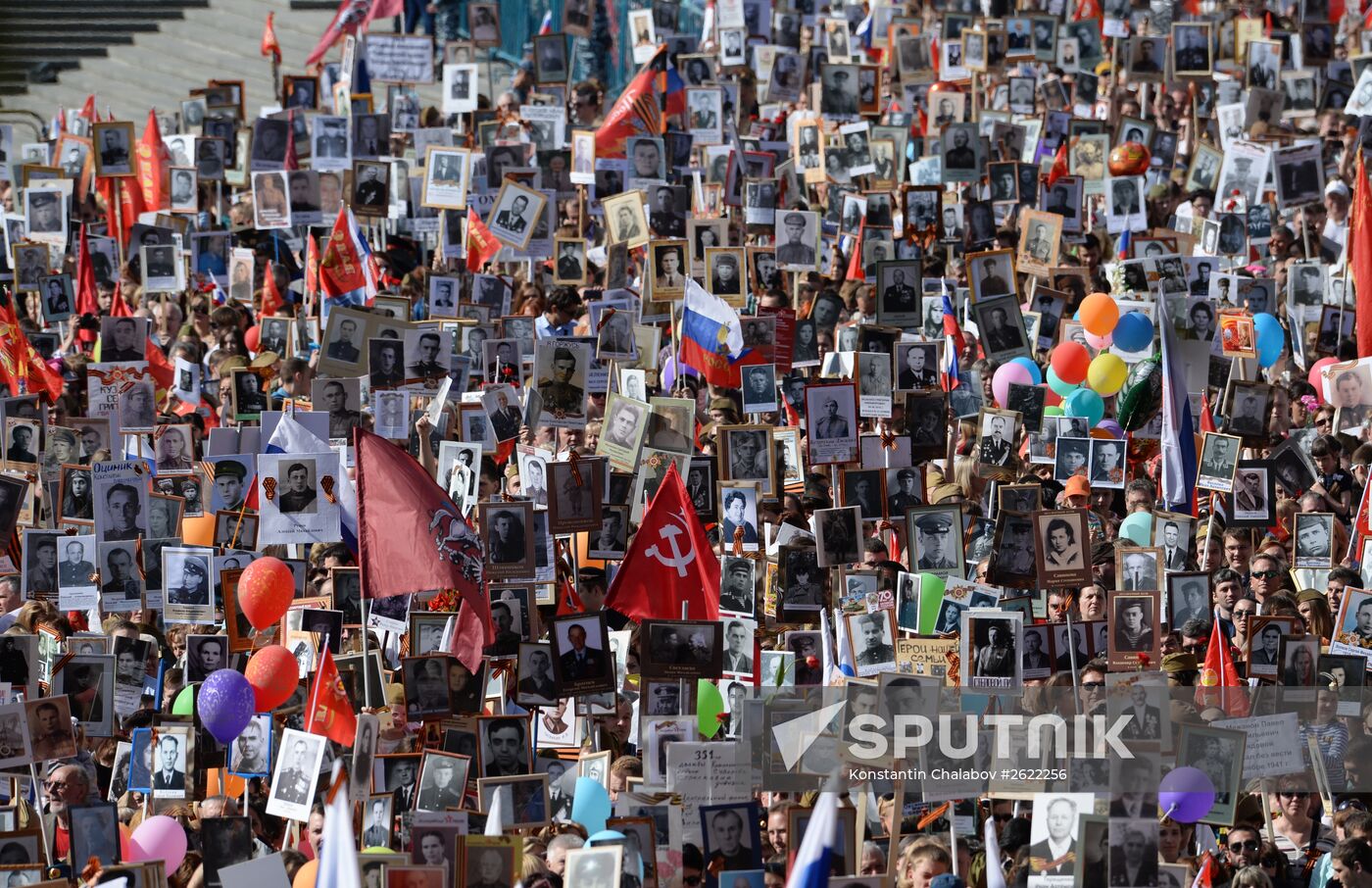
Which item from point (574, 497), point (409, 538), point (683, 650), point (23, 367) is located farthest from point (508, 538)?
point (23, 367)

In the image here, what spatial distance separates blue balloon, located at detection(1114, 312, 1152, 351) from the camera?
1443cm

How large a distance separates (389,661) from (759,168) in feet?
26.6

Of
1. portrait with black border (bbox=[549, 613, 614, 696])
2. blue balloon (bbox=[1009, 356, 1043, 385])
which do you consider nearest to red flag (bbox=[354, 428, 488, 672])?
portrait with black border (bbox=[549, 613, 614, 696])

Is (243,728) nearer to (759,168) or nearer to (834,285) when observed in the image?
(834,285)

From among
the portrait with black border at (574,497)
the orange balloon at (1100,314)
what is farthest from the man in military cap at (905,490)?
the orange balloon at (1100,314)

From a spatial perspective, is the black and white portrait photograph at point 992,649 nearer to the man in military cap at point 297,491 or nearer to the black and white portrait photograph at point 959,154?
the man in military cap at point 297,491

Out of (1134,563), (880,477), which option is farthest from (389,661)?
(1134,563)

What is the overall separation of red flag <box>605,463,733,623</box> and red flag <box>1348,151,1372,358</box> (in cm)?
655

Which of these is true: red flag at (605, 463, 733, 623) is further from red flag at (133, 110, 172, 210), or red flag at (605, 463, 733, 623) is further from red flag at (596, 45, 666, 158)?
red flag at (133, 110, 172, 210)

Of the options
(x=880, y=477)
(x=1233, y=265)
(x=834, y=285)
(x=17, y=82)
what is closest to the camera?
(x=880, y=477)

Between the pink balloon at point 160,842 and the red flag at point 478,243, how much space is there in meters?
8.07

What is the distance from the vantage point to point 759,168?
59.4 ft

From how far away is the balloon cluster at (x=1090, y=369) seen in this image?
13750 millimetres

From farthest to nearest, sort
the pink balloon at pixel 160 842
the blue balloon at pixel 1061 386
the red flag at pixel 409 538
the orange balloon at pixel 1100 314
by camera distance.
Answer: the orange balloon at pixel 1100 314 < the blue balloon at pixel 1061 386 < the red flag at pixel 409 538 < the pink balloon at pixel 160 842
